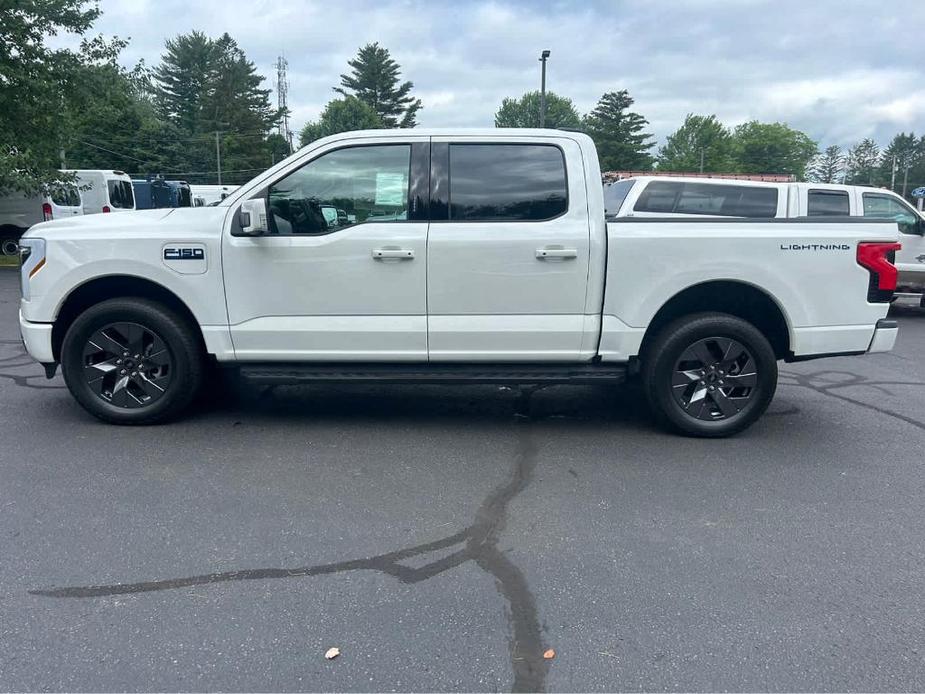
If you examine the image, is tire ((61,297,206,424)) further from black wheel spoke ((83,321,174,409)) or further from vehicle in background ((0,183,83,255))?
vehicle in background ((0,183,83,255))

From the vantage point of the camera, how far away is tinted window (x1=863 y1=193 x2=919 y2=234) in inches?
444

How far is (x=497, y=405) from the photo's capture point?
606cm

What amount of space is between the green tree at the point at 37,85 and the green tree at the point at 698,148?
293 ft

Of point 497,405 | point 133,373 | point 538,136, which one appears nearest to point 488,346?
point 497,405

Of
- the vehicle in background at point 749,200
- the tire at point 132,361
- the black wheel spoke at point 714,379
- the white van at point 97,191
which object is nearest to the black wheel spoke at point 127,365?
the tire at point 132,361

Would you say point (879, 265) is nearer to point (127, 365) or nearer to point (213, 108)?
point (127, 365)

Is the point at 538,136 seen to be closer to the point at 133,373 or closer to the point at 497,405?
the point at 497,405

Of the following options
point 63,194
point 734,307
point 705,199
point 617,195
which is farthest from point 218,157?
Result: point 734,307

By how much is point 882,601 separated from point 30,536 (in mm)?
3909

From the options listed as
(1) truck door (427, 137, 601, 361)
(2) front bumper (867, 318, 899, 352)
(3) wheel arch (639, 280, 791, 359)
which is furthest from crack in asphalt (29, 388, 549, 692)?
(2) front bumper (867, 318, 899, 352)

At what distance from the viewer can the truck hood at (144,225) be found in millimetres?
5090

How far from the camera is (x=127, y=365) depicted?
529 centimetres

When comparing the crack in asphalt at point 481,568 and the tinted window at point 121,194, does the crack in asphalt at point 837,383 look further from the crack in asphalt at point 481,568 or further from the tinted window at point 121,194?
the tinted window at point 121,194

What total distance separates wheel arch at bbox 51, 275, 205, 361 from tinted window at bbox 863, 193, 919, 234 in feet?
33.3
